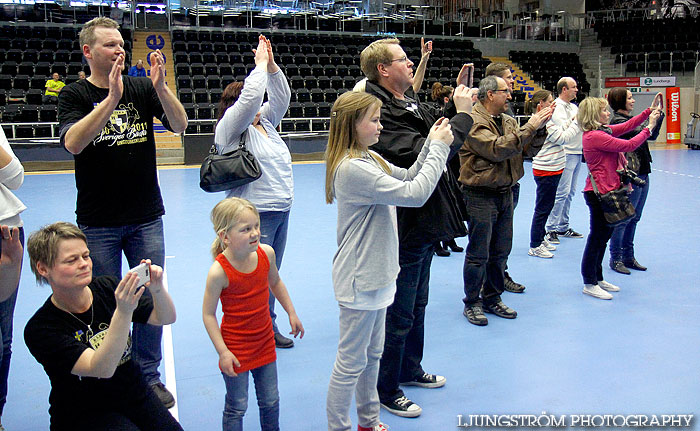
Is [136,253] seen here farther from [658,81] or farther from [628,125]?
[658,81]

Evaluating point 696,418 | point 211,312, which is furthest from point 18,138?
point 696,418

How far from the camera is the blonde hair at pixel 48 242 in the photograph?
74.2 inches

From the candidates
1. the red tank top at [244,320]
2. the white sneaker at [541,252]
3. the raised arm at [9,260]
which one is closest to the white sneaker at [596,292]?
the white sneaker at [541,252]

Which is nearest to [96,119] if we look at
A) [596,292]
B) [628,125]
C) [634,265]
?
[596,292]

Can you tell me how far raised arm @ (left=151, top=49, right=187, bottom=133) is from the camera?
8.27 feet

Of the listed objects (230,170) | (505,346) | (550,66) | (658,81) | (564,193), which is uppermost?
Result: (550,66)

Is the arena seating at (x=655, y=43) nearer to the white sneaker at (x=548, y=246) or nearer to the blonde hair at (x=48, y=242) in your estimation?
the white sneaker at (x=548, y=246)

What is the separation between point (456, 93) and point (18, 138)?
1170cm

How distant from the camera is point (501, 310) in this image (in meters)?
3.95

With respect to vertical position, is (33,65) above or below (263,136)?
above

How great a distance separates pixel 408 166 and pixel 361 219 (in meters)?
0.48

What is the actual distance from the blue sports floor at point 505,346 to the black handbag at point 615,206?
60 centimetres

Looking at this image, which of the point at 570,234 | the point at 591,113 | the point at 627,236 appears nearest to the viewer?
the point at 591,113

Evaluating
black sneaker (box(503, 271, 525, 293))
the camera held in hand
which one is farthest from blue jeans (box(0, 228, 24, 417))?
the camera held in hand
